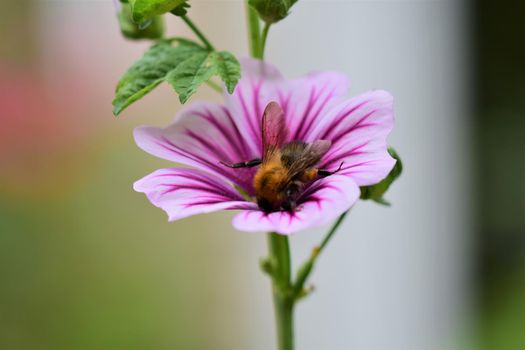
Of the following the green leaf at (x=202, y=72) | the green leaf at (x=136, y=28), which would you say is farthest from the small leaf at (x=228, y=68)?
the green leaf at (x=136, y=28)

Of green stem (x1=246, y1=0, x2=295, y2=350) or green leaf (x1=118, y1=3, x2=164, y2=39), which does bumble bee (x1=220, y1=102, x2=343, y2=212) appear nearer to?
green stem (x1=246, y1=0, x2=295, y2=350)

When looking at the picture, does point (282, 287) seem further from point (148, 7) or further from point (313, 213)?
point (148, 7)

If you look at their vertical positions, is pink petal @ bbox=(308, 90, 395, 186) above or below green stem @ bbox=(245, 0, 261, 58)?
below

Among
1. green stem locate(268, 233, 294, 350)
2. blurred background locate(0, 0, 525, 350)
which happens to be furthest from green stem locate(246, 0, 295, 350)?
blurred background locate(0, 0, 525, 350)

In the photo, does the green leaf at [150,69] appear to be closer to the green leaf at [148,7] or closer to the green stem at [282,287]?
the green leaf at [148,7]

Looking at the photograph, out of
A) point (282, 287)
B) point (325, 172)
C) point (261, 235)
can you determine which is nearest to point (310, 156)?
point (325, 172)

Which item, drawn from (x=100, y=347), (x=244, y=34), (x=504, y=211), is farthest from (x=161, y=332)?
(x=504, y=211)

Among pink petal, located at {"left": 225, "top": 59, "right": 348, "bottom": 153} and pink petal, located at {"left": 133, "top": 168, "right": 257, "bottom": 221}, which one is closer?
pink petal, located at {"left": 133, "top": 168, "right": 257, "bottom": 221}
